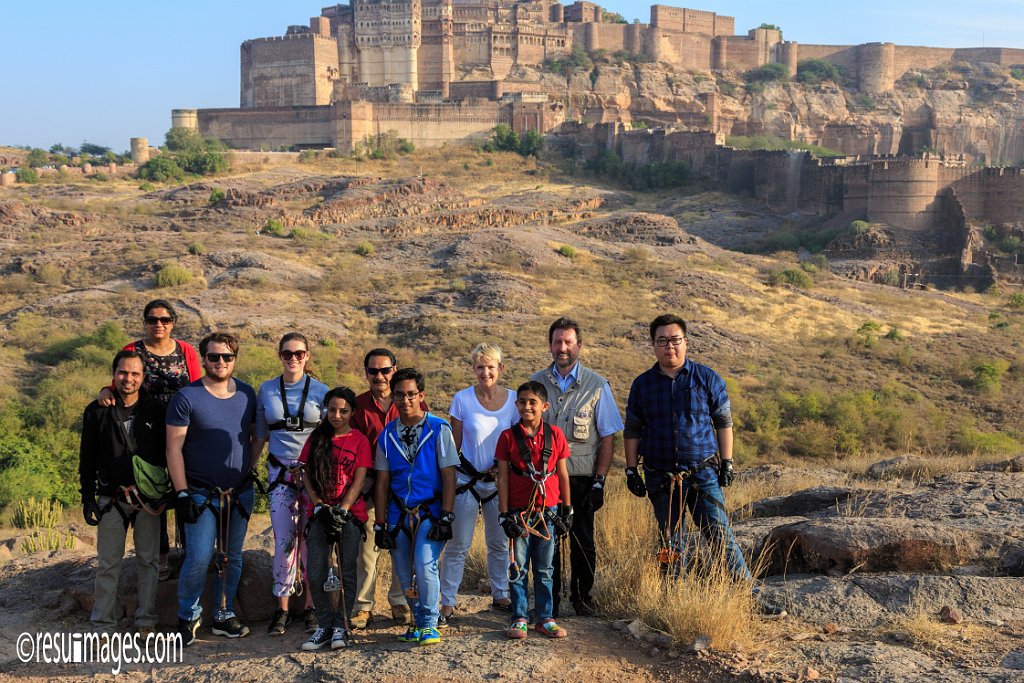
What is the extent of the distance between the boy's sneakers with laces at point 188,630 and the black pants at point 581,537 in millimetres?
1863

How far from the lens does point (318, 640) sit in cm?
518

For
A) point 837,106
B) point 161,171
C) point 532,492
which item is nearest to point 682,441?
point 532,492

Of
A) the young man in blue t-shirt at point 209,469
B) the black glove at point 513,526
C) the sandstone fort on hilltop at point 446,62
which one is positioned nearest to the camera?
the black glove at point 513,526

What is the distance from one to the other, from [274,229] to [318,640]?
77.8 feet

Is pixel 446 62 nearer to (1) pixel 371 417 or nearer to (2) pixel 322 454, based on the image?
(1) pixel 371 417

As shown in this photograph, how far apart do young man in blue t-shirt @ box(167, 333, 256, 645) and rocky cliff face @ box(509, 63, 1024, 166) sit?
151 feet

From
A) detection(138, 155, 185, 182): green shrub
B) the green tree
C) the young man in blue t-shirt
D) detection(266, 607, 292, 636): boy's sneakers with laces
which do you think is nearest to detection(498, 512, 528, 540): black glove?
detection(266, 607, 292, 636): boy's sneakers with laces

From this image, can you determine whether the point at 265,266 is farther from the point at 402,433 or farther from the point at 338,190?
the point at 402,433

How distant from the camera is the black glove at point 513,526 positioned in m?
5.22

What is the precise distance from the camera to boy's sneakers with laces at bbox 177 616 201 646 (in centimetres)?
536

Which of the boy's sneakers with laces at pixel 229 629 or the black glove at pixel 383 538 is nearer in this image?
the black glove at pixel 383 538

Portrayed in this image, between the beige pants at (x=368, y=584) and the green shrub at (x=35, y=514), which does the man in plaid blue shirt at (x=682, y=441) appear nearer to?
the beige pants at (x=368, y=584)

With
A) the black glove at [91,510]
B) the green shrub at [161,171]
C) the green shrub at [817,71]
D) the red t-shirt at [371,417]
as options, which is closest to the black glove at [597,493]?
the red t-shirt at [371,417]

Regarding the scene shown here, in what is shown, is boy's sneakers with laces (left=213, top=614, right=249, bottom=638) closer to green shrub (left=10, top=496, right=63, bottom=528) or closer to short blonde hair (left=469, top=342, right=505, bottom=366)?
short blonde hair (left=469, top=342, right=505, bottom=366)
